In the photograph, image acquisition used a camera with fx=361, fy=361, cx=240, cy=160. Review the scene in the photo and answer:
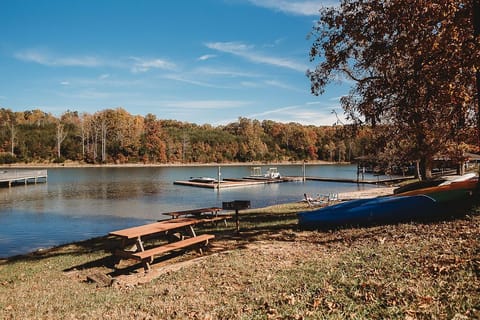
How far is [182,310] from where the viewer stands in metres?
4.55

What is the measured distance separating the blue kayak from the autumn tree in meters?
2.47

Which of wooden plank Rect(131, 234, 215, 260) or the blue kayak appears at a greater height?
the blue kayak

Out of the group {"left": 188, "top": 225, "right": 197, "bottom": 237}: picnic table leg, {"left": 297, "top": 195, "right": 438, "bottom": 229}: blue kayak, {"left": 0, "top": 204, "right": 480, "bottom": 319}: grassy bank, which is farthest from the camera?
{"left": 297, "top": 195, "right": 438, "bottom": 229}: blue kayak

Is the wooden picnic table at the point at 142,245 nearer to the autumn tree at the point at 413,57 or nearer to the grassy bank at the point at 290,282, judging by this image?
the grassy bank at the point at 290,282

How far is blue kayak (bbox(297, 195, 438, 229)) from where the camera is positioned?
9336 millimetres

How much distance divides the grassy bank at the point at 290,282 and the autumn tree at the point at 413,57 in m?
3.40

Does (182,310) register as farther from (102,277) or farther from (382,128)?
(382,128)

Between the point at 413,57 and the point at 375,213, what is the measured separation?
424 cm

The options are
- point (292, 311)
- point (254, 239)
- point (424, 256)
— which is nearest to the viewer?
point (292, 311)

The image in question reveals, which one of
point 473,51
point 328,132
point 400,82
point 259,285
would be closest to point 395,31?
point 400,82

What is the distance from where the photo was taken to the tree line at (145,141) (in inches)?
3418

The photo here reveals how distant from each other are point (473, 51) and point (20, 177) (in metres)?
45.7

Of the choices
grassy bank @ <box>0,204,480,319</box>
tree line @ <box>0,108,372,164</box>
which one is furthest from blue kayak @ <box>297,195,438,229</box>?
tree line @ <box>0,108,372,164</box>

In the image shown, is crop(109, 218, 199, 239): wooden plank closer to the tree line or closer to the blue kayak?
the blue kayak
